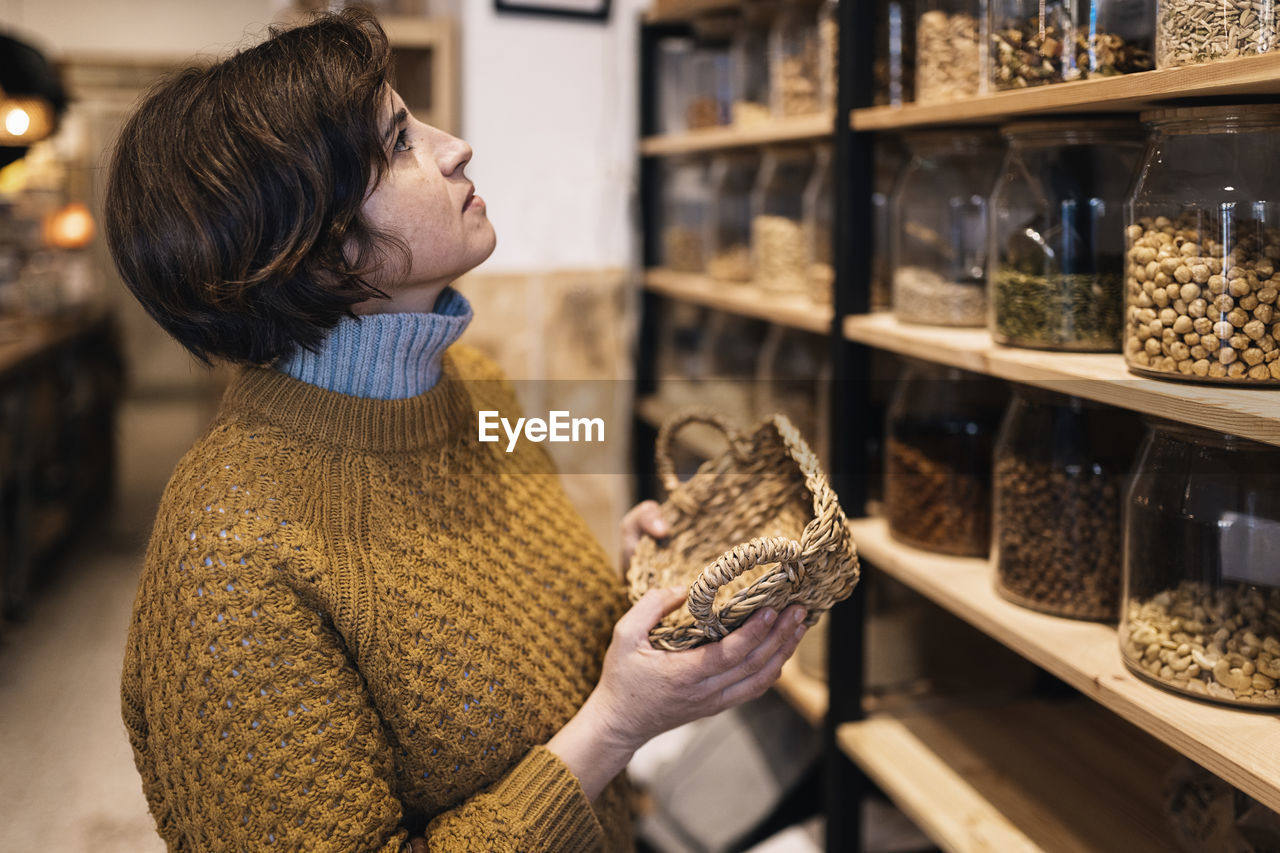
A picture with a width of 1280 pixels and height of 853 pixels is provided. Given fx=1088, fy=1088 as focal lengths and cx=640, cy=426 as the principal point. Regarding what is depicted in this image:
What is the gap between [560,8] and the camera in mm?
2217

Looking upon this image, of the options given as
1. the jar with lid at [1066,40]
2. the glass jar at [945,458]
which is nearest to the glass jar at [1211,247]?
the jar with lid at [1066,40]

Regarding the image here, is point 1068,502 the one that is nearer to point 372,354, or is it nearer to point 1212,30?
point 1212,30

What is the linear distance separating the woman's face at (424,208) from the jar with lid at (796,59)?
94cm

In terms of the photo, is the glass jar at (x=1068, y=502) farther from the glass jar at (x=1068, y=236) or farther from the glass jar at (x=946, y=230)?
the glass jar at (x=946, y=230)

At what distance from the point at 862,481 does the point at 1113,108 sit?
26.0 inches

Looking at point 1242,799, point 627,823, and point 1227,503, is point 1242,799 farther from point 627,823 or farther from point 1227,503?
point 627,823

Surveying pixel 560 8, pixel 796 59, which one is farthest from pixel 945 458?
pixel 560 8

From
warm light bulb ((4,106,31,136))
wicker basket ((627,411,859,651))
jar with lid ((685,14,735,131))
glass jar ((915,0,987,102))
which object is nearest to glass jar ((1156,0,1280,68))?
glass jar ((915,0,987,102))

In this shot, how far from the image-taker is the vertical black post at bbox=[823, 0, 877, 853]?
1474 mm

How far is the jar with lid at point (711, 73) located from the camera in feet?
7.02

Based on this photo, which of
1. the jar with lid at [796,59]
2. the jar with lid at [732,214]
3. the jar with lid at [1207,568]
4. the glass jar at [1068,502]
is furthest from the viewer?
the jar with lid at [732,214]

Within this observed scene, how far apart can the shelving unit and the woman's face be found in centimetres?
57

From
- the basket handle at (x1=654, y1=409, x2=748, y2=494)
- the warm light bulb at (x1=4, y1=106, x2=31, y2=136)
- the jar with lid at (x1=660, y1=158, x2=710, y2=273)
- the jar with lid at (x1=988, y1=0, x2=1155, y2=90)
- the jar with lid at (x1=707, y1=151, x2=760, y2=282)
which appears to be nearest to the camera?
the jar with lid at (x1=988, y1=0, x2=1155, y2=90)

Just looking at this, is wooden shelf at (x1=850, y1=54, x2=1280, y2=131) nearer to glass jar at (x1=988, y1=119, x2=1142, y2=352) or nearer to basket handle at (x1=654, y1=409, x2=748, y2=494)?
glass jar at (x1=988, y1=119, x2=1142, y2=352)
